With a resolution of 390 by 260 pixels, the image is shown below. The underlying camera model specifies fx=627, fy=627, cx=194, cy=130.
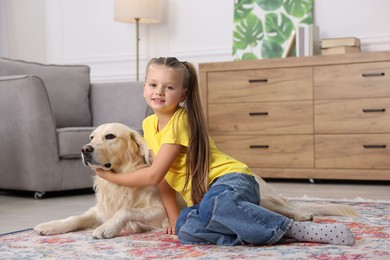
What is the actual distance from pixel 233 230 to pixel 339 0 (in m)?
3.35

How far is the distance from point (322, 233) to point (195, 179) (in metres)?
0.51

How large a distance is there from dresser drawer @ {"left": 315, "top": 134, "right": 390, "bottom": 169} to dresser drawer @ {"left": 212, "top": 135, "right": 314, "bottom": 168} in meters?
0.09

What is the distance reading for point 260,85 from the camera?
4.59m

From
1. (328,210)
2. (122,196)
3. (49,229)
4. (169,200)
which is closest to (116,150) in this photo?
(122,196)

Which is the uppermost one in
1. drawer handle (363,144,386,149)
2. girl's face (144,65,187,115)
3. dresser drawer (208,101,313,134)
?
girl's face (144,65,187,115)

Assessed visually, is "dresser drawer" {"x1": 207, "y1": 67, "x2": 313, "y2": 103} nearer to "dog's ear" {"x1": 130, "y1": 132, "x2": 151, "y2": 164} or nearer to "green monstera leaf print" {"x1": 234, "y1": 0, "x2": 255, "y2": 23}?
"green monstera leaf print" {"x1": 234, "y1": 0, "x2": 255, "y2": 23}

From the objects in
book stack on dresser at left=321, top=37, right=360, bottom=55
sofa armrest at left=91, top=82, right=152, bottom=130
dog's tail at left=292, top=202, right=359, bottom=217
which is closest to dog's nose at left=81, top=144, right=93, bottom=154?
dog's tail at left=292, top=202, right=359, bottom=217

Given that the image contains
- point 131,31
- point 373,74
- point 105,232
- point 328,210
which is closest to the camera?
point 105,232

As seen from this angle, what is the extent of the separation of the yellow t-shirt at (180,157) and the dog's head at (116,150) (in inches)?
2.3

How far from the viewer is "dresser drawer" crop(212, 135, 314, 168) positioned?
14.6ft

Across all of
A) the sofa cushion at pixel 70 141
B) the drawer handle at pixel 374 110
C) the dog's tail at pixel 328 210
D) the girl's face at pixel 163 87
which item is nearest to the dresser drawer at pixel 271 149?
the drawer handle at pixel 374 110

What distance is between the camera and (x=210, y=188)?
218 centimetres

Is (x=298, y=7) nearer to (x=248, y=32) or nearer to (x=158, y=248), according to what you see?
(x=248, y=32)

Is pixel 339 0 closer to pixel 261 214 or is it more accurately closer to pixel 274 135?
pixel 274 135
